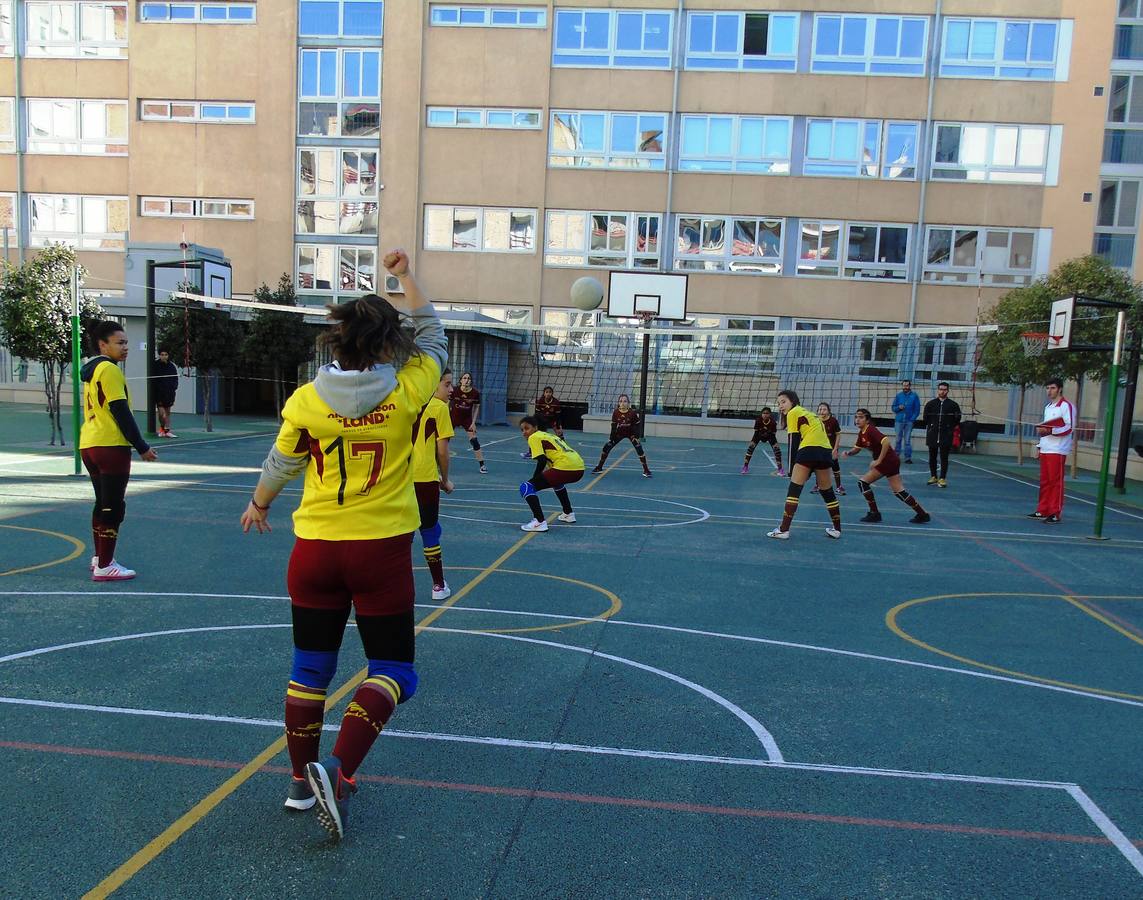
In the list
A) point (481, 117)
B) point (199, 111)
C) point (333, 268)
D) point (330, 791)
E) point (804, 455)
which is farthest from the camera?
point (333, 268)

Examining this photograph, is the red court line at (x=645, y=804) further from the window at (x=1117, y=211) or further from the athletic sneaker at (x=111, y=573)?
the window at (x=1117, y=211)

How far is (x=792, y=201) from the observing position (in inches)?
1070

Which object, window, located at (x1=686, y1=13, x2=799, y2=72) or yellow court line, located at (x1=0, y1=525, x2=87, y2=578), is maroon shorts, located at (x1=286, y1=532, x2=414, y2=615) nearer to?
yellow court line, located at (x1=0, y1=525, x2=87, y2=578)

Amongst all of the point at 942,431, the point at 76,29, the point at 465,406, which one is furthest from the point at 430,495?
the point at 76,29

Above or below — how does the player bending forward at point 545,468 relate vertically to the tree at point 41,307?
below

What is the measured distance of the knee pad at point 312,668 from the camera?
298 centimetres

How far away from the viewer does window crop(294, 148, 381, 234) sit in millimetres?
28719

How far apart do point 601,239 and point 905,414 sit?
12099mm

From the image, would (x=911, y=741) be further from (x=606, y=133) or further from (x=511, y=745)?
(x=606, y=133)

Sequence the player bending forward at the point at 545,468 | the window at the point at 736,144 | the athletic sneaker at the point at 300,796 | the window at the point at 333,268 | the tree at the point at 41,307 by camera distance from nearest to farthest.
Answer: the athletic sneaker at the point at 300,796 → the player bending forward at the point at 545,468 → the tree at the point at 41,307 → the window at the point at 736,144 → the window at the point at 333,268

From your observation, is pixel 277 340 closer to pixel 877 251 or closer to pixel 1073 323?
pixel 877 251

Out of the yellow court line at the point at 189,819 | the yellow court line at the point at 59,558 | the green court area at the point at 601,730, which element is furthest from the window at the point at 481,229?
the yellow court line at the point at 189,819

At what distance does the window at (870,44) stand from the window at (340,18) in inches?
562

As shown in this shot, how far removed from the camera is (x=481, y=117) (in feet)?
92.0
